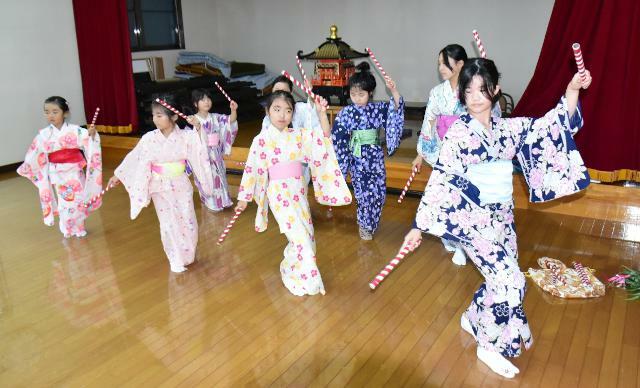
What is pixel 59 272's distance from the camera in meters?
4.55

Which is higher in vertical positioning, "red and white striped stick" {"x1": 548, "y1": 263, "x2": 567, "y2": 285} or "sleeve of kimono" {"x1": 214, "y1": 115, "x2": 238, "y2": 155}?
"sleeve of kimono" {"x1": 214, "y1": 115, "x2": 238, "y2": 155}

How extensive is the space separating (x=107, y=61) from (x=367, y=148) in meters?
5.72

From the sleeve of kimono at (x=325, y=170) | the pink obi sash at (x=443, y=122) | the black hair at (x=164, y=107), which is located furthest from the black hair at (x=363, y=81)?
the black hair at (x=164, y=107)

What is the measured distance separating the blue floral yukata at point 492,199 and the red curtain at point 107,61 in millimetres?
7132

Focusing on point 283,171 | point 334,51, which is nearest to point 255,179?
point 283,171

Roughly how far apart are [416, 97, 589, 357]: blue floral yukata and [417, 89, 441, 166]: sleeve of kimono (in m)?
1.73

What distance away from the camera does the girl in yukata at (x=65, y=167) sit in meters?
5.15

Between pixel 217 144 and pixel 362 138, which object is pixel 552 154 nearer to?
pixel 362 138

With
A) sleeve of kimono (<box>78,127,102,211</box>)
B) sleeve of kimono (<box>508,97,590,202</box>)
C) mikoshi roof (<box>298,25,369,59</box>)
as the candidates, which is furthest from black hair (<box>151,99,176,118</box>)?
mikoshi roof (<box>298,25,369,59</box>)

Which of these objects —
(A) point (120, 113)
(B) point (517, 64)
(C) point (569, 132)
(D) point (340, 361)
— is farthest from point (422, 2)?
(D) point (340, 361)

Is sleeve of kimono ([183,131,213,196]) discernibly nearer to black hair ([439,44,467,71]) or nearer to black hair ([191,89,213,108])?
black hair ([191,89,213,108])

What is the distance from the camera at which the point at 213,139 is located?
600 cm

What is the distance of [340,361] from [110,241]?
9.92ft

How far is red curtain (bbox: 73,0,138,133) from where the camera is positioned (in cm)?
860
